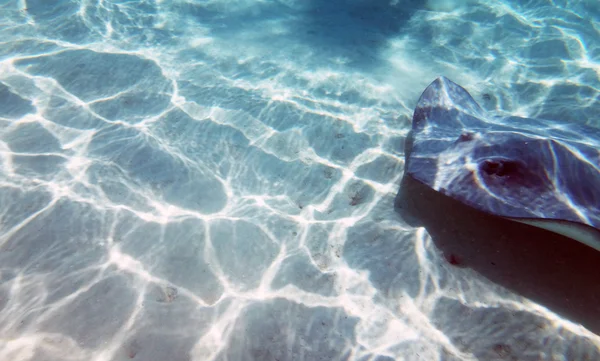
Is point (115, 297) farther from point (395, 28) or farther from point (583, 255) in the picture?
point (395, 28)

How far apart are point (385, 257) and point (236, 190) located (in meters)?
1.97

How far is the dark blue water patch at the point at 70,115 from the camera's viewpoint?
4832 mm

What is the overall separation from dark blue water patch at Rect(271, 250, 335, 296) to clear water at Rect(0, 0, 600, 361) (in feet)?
0.06

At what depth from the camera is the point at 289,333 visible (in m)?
3.00

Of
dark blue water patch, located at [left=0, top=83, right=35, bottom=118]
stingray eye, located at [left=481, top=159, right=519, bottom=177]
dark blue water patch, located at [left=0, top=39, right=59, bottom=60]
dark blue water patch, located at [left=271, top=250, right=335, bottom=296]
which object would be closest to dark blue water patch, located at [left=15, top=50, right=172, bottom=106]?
dark blue water patch, located at [left=0, top=39, right=59, bottom=60]

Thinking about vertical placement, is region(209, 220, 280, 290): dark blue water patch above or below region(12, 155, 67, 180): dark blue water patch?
below

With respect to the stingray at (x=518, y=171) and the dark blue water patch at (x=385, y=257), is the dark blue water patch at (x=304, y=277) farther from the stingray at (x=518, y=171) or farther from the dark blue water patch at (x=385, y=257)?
the stingray at (x=518, y=171)

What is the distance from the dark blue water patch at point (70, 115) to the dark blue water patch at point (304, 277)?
3482mm

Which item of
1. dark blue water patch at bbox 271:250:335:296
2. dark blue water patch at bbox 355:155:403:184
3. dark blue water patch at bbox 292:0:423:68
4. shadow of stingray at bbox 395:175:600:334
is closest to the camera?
shadow of stingray at bbox 395:175:600:334

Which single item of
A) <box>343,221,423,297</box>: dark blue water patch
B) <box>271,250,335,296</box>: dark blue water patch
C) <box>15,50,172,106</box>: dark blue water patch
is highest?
<box>15,50,172,106</box>: dark blue water patch

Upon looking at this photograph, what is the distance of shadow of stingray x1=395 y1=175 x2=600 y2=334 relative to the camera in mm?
3217

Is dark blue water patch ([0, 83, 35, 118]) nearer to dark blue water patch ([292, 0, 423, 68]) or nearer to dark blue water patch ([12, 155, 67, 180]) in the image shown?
dark blue water patch ([12, 155, 67, 180])

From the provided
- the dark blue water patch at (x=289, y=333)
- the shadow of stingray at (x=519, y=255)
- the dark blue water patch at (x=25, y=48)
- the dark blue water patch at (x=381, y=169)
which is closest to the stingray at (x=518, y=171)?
the dark blue water patch at (x=381, y=169)

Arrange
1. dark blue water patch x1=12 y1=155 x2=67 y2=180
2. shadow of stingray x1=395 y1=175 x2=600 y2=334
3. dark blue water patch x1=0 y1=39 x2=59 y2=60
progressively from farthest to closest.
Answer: dark blue water patch x1=0 y1=39 x2=59 y2=60 < dark blue water patch x1=12 y1=155 x2=67 y2=180 < shadow of stingray x1=395 y1=175 x2=600 y2=334
